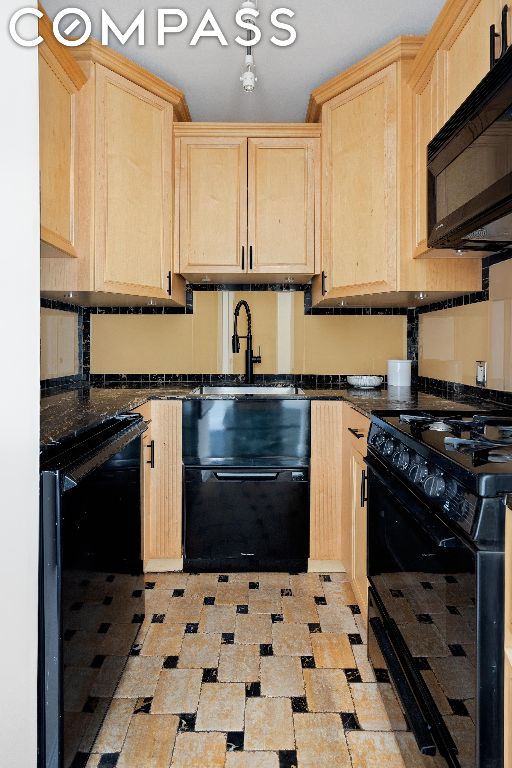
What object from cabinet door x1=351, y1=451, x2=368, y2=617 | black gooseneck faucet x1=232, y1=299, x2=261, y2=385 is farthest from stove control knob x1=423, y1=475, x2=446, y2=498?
black gooseneck faucet x1=232, y1=299, x2=261, y2=385

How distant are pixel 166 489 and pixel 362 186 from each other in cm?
173

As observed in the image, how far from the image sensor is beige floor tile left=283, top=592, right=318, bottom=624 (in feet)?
7.43

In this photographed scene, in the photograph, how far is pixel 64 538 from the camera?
1.26 meters

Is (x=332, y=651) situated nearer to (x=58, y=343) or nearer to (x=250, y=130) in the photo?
(x=58, y=343)

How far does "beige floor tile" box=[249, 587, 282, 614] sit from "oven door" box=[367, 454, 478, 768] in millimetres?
638

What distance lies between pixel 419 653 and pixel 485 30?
5.97 ft

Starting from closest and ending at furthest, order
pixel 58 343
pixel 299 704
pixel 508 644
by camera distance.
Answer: pixel 508 644
pixel 299 704
pixel 58 343

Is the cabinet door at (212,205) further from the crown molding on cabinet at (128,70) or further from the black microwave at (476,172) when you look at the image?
the black microwave at (476,172)

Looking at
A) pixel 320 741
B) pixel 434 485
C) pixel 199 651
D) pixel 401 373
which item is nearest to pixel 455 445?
pixel 434 485

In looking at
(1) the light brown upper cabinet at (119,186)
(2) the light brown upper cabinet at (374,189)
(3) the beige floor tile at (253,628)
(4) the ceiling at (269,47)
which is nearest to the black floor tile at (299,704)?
(3) the beige floor tile at (253,628)

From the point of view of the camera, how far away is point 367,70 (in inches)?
100

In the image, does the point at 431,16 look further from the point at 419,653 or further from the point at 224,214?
the point at 419,653

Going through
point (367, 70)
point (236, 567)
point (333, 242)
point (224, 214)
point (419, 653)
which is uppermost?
point (367, 70)

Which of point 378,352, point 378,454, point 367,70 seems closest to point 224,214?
point 367,70
